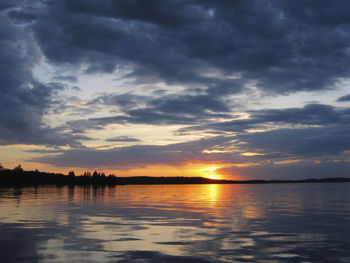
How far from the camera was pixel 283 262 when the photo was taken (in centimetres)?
1677

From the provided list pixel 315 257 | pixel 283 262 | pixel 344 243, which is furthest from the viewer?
pixel 344 243

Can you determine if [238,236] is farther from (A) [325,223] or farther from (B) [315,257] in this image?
(A) [325,223]

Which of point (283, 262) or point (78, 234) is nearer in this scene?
point (283, 262)

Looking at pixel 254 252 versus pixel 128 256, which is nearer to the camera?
pixel 128 256

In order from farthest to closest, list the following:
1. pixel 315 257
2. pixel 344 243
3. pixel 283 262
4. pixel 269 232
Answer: pixel 269 232, pixel 344 243, pixel 315 257, pixel 283 262

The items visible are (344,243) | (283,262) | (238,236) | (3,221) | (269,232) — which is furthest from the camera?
(3,221)

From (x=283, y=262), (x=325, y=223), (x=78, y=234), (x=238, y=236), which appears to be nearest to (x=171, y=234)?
(x=238, y=236)

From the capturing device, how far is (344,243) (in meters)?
22.1

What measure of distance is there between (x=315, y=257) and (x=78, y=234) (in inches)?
602

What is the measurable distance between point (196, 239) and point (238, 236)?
3183mm

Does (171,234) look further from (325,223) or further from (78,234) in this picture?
(325,223)

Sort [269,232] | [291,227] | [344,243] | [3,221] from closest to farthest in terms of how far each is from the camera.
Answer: [344,243] < [269,232] < [291,227] < [3,221]

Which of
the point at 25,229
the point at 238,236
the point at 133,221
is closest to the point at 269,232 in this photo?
the point at 238,236

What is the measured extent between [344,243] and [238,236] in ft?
21.7
